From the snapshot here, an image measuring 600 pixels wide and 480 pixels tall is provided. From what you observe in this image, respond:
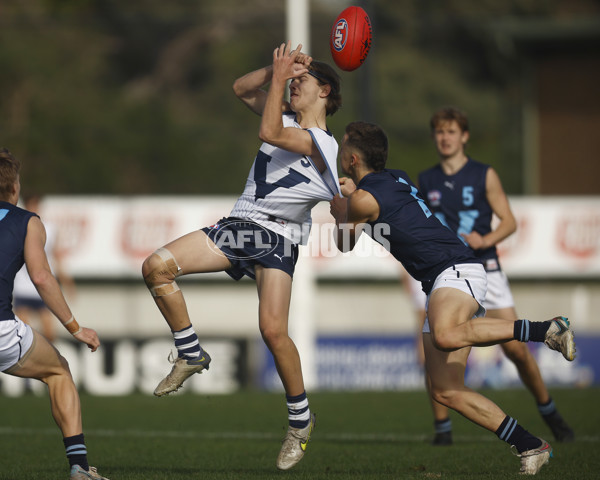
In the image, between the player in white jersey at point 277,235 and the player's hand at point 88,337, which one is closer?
the player's hand at point 88,337

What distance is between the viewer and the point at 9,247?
5.56 meters

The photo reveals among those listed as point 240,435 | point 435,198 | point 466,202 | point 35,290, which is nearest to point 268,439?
point 240,435

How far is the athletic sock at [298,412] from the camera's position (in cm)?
651

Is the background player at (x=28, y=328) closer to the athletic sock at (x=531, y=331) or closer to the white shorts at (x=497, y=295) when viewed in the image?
the athletic sock at (x=531, y=331)

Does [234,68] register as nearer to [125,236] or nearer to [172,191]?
[172,191]

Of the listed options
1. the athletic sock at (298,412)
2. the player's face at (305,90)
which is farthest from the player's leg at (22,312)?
the player's face at (305,90)

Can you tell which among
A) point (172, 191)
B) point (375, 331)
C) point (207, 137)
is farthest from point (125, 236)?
point (207, 137)

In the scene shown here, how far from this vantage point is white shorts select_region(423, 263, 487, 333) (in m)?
6.20

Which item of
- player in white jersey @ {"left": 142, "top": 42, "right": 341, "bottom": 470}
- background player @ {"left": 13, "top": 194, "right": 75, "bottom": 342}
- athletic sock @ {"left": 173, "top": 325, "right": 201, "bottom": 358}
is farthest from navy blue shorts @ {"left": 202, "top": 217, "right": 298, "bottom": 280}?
background player @ {"left": 13, "top": 194, "right": 75, "bottom": 342}

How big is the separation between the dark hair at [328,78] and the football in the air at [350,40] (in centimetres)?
9

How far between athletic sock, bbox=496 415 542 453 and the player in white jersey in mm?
1290

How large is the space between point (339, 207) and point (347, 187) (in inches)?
9.8

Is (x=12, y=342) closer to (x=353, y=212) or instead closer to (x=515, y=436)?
(x=353, y=212)

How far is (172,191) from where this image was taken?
22031 mm
